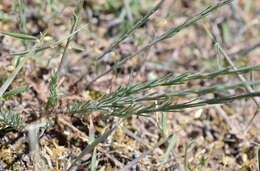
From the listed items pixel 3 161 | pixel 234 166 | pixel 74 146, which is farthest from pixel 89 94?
pixel 234 166

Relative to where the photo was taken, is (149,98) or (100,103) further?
(100,103)

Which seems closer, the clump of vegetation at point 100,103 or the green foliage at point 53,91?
the clump of vegetation at point 100,103

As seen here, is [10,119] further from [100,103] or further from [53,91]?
[100,103]

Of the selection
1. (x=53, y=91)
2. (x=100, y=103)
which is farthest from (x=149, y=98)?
(x=53, y=91)

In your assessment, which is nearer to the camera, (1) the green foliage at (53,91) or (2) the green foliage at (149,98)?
(2) the green foliage at (149,98)

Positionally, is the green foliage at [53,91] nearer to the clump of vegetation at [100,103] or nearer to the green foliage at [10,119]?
the clump of vegetation at [100,103]

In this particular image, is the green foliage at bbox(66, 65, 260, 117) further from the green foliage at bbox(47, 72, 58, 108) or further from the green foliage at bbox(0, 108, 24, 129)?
the green foliage at bbox(0, 108, 24, 129)

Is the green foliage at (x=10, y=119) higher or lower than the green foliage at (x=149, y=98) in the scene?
lower

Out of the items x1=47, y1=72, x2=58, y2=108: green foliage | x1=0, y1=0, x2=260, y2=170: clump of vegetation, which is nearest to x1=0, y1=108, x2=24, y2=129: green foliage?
x1=0, y1=0, x2=260, y2=170: clump of vegetation

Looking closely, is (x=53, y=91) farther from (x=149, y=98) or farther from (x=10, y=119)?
(x=149, y=98)

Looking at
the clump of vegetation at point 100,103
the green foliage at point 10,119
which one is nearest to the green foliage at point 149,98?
the clump of vegetation at point 100,103

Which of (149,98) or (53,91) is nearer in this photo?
(149,98)

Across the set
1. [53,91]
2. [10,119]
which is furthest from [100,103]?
[10,119]
